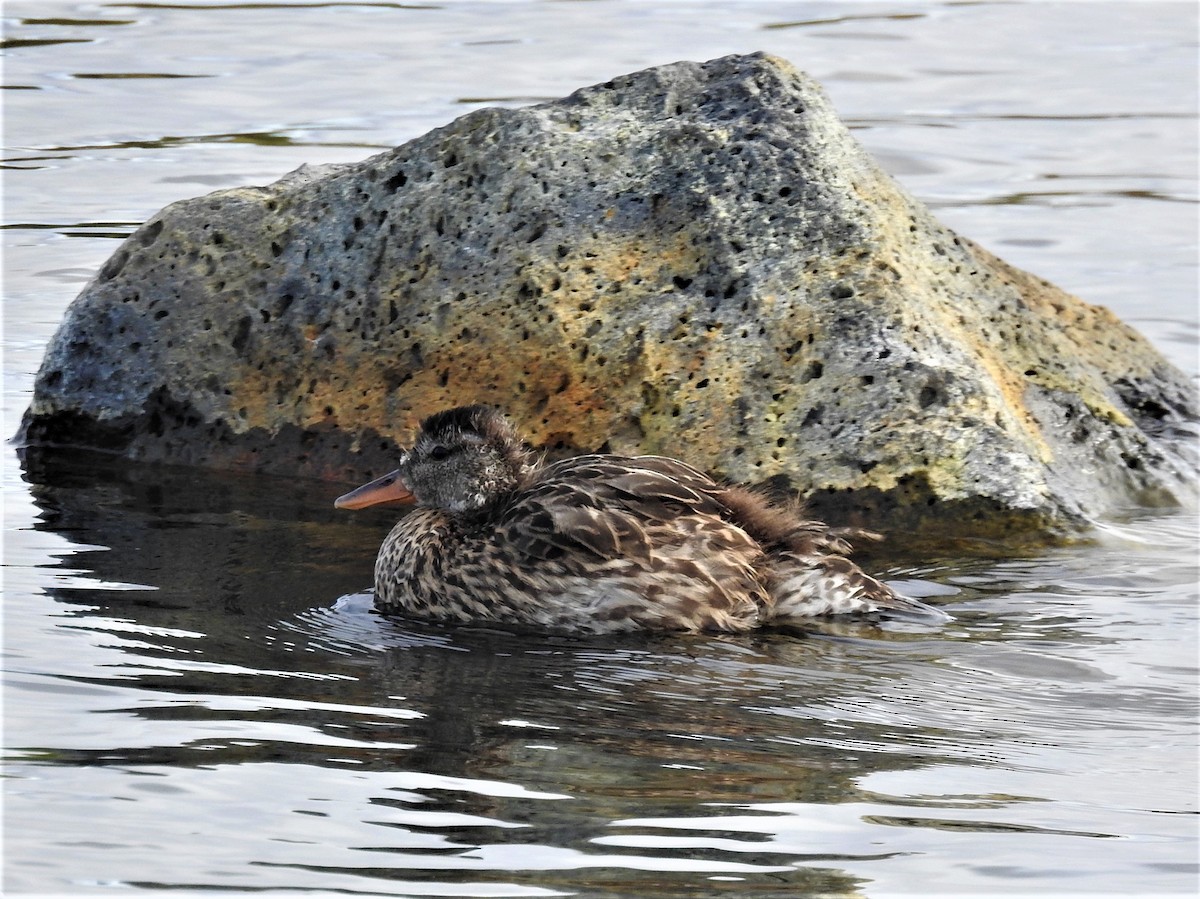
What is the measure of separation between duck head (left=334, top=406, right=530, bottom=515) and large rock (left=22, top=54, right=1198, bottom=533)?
3.32ft

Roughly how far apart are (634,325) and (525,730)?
11.0 feet

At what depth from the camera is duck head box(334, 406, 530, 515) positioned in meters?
8.65

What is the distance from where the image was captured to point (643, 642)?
7836mm

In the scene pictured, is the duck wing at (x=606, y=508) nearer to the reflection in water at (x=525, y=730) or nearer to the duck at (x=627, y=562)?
the duck at (x=627, y=562)

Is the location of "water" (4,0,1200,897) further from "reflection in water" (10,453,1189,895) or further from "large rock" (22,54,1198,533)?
"large rock" (22,54,1198,533)

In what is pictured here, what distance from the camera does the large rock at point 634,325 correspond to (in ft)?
30.8

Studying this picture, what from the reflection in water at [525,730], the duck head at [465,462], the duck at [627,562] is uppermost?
the duck head at [465,462]

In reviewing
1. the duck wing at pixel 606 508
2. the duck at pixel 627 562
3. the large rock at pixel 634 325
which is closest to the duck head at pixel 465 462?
the duck at pixel 627 562

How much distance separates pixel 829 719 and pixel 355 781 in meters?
1.70

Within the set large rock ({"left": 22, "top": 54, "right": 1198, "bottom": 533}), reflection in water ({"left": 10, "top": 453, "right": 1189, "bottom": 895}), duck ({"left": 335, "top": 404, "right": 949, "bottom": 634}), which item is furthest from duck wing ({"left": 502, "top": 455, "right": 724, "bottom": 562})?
large rock ({"left": 22, "top": 54, "right": 1198, "bottom": 533})

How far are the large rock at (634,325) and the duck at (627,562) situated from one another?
1.01 m

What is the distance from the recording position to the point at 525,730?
263 inches

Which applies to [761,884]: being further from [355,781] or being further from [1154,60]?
[1154,60]

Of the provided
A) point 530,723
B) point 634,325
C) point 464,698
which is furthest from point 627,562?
point 634,325
